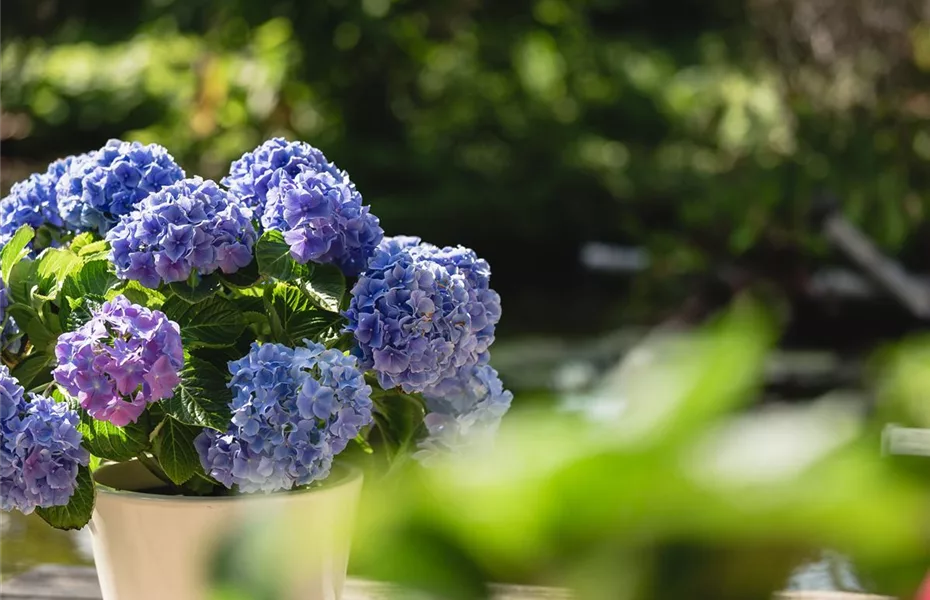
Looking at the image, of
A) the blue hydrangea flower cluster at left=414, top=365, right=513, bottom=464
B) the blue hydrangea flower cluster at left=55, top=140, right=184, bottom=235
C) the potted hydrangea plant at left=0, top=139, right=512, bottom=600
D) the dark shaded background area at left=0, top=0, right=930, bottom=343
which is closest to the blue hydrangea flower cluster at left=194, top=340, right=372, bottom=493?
the potted hydrangea plant at left=0, top=139, right=512, bottom=600

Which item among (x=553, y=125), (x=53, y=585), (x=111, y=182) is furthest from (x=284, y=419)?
(x=553, y=125)

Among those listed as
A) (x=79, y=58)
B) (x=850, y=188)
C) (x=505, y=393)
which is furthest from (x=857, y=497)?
(x=79, y=58)

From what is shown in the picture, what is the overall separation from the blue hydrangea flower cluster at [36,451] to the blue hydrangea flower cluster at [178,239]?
119 millimetres

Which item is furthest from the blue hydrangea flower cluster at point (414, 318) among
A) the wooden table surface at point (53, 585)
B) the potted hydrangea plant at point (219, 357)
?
the wooden table surface at point (53, 585)

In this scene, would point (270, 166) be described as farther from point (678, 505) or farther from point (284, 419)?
point (678, 505)

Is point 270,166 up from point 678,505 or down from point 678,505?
up

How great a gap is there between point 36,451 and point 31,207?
0.99ft

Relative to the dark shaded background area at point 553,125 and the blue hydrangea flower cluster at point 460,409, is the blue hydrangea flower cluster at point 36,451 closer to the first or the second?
the blue hydrangea flower cluster at point 460,409

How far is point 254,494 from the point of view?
0.90 meters

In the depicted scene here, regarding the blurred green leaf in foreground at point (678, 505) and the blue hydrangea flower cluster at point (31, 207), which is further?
the blue hydrangea flower cluster at point (31, 207)

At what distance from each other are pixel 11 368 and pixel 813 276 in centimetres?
364

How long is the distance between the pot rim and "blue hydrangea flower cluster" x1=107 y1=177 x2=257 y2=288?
0.16m

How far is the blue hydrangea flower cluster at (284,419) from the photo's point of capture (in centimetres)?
87

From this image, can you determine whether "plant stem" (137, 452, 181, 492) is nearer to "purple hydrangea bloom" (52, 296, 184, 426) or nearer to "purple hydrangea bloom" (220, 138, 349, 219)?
"purple hydrangea bloom" (52, 296, 184, 426)
